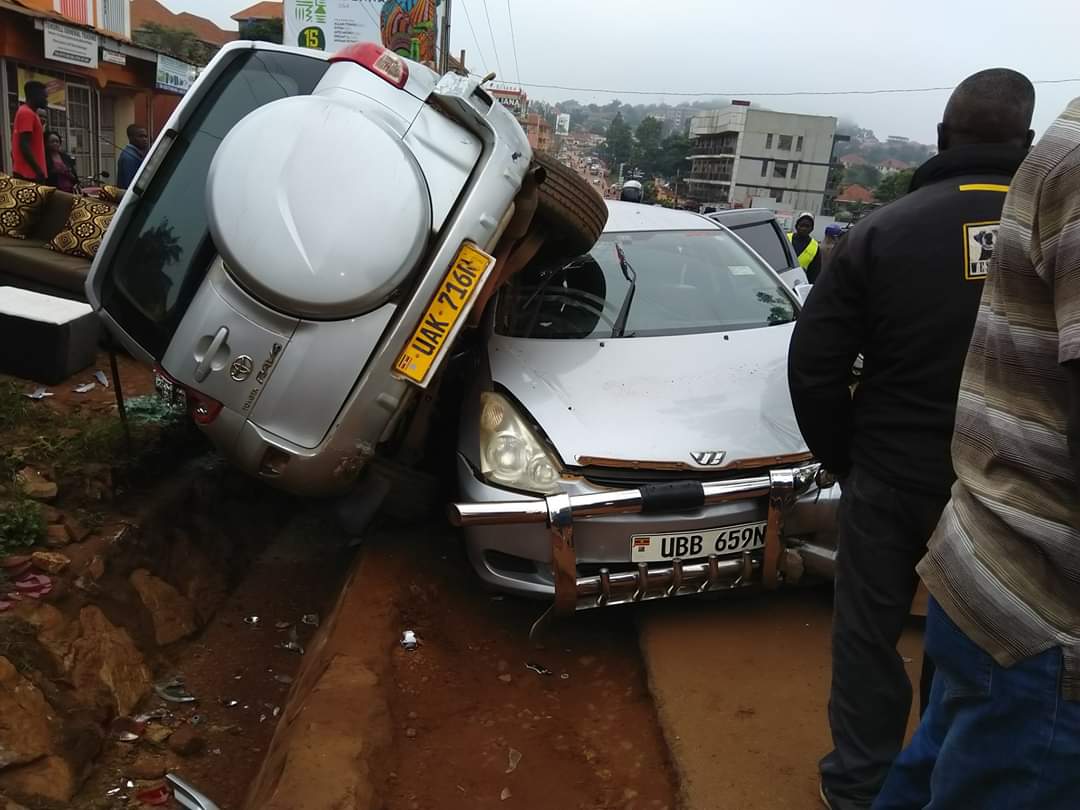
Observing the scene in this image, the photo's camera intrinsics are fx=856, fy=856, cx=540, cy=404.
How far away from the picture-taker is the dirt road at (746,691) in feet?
8.38

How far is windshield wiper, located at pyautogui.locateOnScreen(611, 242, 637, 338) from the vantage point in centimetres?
399

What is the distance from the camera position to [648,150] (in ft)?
312

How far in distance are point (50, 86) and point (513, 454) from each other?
14482 millimetres

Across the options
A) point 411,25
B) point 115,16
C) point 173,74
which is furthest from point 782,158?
point 173,74

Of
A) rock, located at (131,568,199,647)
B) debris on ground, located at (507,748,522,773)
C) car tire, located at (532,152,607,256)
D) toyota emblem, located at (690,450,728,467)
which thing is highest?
car tire, located at (532,152,607,256)

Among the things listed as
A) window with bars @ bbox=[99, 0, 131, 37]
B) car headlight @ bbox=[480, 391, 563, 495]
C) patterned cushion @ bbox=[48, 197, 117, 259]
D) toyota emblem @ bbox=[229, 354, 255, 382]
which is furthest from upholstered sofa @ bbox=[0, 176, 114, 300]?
window with bars @ bbox=[99, 0, 131, 37]

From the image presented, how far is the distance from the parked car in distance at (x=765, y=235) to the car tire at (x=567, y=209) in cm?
387

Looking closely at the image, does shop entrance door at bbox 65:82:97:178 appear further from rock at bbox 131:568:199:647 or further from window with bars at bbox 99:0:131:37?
rock at bbox 131:568:199:647

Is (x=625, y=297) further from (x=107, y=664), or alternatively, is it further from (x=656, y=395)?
(x=107, y=664)

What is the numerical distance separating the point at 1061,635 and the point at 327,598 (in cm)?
370

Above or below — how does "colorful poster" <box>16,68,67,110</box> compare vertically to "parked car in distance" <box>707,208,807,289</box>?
above

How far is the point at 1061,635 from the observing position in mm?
1211

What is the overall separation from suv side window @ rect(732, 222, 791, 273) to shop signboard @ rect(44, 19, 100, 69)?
10656mm

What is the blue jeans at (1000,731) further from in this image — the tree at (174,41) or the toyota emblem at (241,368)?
the tree at (174,41)
